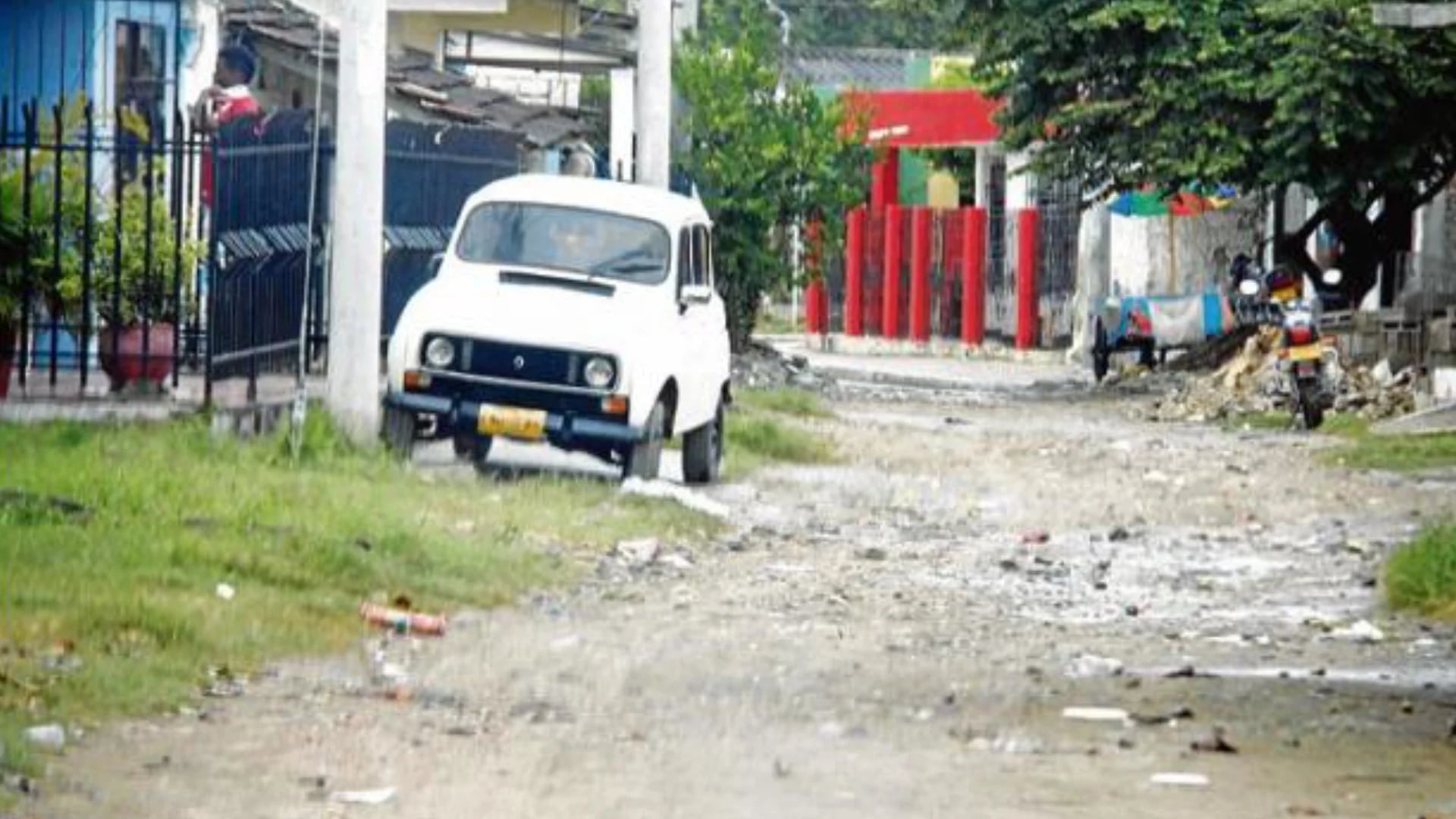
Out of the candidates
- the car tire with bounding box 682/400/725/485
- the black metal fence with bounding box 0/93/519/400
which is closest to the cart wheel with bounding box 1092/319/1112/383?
the car tire with bounding box 682/400/725/485

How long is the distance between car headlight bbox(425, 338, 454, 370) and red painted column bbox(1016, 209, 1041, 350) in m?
32.8

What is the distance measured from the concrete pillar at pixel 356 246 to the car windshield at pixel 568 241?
1453mm

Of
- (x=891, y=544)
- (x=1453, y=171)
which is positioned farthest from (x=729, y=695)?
(x=1453, y=171)

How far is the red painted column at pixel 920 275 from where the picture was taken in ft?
180

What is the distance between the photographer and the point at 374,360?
1980cm

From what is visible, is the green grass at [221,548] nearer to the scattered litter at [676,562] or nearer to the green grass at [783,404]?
the scattered litter at [676,562]

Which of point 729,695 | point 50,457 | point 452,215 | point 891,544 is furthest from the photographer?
point 452,215

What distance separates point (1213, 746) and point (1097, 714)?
817mm

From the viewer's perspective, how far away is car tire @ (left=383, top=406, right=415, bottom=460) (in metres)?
20.1

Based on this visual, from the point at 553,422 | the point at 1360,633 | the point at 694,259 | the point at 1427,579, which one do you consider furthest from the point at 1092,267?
the point at 1360,633

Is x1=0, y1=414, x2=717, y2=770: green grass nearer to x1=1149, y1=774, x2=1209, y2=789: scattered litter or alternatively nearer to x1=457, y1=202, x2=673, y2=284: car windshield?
x1=457, y1=202, x2=673, y2=284: car windshield

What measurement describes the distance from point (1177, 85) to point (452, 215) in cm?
1358

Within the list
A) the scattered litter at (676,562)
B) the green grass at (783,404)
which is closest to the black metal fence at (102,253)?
the scattered litter at (676,562)

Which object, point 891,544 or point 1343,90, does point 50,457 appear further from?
point 1343,90
